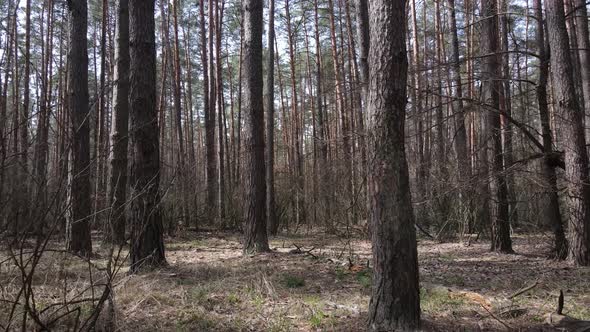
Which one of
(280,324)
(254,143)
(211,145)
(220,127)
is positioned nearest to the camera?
(280,324)

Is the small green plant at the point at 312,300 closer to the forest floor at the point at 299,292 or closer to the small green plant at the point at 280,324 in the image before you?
the forest floor at the point at 299,292

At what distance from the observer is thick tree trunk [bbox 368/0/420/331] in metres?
3.37

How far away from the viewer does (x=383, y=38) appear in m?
3.48

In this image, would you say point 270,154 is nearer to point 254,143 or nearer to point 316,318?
point 254,143

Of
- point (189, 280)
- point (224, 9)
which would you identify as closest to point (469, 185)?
point (189, 280)

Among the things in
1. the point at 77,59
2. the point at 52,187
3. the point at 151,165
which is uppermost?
the point at 77,59

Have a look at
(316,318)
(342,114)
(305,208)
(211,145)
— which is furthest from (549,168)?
(342,114)

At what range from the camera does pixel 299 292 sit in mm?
4918

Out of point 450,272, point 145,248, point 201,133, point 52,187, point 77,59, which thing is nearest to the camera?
point 52,187

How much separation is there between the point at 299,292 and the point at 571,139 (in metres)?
4.51

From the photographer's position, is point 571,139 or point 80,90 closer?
point 571,139

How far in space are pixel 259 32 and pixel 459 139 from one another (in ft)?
21.6

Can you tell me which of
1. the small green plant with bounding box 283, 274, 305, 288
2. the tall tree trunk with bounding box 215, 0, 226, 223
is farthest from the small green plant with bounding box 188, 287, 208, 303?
the tall tree trunk with bounding box 215, 0, 226, 223

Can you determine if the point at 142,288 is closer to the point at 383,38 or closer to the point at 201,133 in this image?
the point at 383,38
